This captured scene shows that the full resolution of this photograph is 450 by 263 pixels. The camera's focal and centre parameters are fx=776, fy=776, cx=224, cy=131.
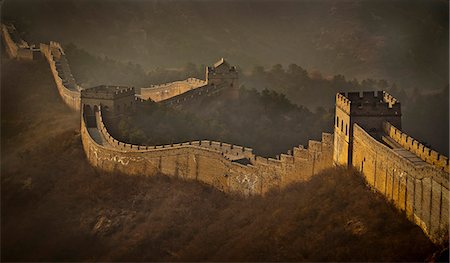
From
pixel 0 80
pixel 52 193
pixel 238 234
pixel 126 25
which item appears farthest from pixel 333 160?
pixel 126 25

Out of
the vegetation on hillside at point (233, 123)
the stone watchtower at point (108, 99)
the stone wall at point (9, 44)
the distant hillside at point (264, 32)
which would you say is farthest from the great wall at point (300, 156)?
the distant hillside at point (264, 32)

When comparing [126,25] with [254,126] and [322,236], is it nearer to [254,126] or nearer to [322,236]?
[254,126]

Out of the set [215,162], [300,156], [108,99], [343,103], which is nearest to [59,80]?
[108,99]

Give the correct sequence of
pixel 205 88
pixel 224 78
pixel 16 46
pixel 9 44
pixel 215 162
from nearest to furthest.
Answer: pixel 215 162, pixel 205 88, pixel 224 78, pixel 16 46, pixel 9 44

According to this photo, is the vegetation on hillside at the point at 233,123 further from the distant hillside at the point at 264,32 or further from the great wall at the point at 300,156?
the distant hillside at the point at 264,32

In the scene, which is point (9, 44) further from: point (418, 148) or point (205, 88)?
point (418, 148)
